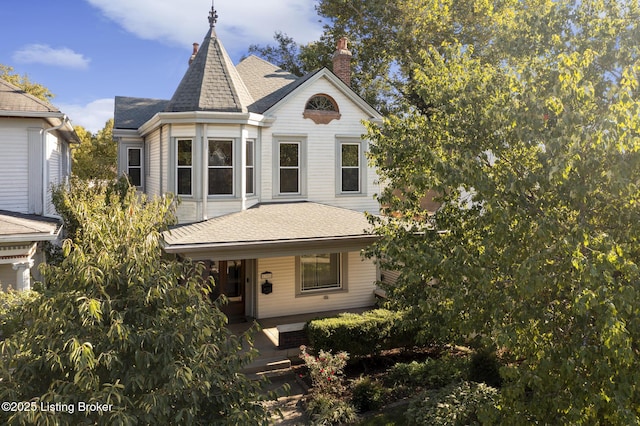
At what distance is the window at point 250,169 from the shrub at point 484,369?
8973 millimetres

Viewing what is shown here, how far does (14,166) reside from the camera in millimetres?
12984

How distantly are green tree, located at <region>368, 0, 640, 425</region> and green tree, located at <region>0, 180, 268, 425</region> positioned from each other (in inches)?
135

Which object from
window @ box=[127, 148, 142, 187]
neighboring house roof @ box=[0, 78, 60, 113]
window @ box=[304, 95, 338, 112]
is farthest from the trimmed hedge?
window @ box=[127, 148, 142, 187]

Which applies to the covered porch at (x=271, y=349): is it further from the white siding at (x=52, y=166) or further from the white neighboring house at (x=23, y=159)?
the white siding at (x=52, y=166)

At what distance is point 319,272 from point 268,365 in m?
4.72

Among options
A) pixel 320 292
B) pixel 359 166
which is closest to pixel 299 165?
pixel 359 166

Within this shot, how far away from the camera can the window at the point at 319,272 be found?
49.1 ft

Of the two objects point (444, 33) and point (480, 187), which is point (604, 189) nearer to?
point (480, 187)

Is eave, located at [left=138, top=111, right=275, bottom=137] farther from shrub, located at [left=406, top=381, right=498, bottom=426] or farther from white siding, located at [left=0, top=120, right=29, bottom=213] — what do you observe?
shrub, located at [left=406, top=381, right=498, bottom=426]

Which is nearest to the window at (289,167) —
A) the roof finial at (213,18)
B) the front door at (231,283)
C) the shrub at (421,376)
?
the front door at (231,283)

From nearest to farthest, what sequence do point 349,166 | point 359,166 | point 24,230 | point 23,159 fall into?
point 24,230, point 23,159, point 349,166, point 359,166

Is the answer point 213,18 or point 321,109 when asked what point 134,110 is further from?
point 321,109

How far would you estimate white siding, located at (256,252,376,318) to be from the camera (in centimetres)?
1441

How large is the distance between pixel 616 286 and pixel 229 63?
14.5 meters
